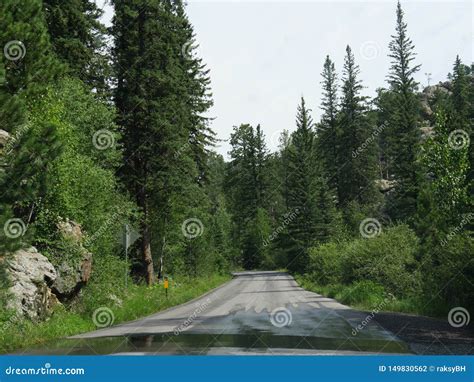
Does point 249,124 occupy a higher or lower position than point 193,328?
higher

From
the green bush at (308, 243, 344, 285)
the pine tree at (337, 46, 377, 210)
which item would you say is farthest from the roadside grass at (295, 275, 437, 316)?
the pine tree at (337, 46, 377, 210)

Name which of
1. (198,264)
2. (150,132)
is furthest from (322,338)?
(198,264)

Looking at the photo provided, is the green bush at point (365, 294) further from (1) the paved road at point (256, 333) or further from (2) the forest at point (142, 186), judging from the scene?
(1) the paved road at point (256, 333)

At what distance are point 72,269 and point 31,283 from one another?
2641mm

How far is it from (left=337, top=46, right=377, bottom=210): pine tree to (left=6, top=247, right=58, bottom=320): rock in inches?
2143

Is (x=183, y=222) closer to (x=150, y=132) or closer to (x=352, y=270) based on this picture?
(x=150, y=132)

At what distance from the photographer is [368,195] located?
6456cm

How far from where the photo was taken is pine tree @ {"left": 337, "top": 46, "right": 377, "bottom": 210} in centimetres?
6556

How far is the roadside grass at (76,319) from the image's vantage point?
1123cm

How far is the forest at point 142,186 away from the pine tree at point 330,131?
11.8m

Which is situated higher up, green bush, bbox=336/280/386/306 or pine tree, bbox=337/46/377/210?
pine tree, bbox=337/46/377/210

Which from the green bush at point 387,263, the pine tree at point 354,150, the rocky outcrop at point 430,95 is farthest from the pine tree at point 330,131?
the green bush at point 387,263

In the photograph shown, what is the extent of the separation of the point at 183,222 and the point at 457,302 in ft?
73.7

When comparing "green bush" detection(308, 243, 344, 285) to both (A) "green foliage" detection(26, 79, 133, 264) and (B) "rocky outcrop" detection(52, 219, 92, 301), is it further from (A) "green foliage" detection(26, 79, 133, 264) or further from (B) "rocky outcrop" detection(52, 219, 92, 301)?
(B) "rocky outcrop" detection(52, 219, 92, 301)
